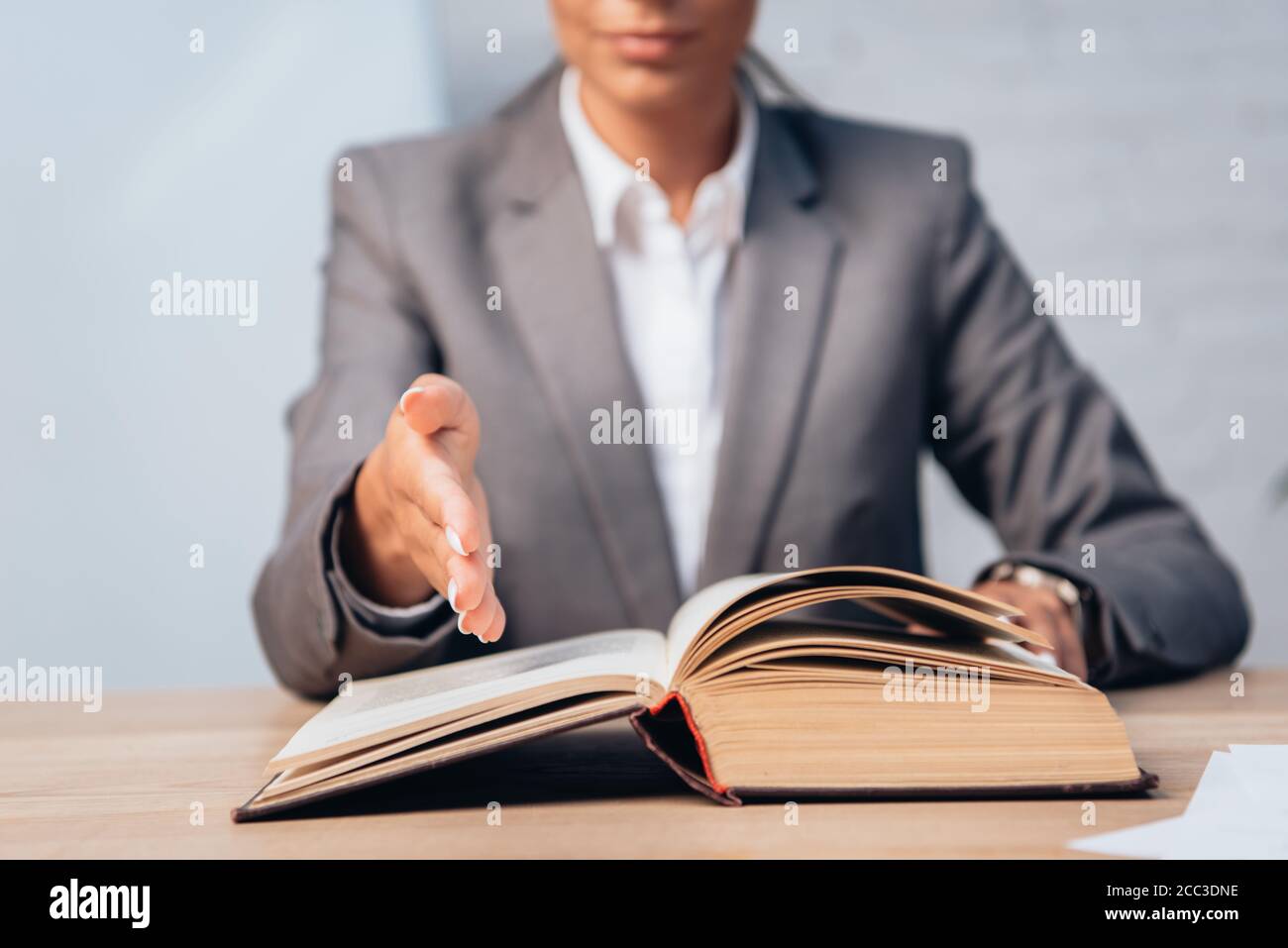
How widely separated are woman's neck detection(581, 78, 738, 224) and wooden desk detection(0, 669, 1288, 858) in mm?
749

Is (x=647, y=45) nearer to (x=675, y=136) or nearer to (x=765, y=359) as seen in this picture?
(x=675, y=136)

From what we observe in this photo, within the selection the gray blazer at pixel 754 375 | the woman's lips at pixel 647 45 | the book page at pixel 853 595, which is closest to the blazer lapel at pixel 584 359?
the gray blazer at pixel 754 375

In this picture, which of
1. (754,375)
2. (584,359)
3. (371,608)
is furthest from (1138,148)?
(371,608)

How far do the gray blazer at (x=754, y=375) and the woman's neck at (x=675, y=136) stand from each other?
0.18ft

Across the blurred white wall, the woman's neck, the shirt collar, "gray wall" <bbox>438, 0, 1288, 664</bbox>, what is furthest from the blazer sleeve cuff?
"gray wall" <bbox>438, 0, 1288, 664</bbox>

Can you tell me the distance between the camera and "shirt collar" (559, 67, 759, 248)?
1.26m

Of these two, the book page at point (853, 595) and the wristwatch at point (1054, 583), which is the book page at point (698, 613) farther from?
the wristwatch at point (1054, 583)

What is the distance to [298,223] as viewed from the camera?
7.39 feet

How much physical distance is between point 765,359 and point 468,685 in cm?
66

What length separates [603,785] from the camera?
60 centimetres

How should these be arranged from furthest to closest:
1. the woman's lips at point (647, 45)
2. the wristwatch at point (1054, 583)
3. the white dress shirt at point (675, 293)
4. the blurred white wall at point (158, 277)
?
the blurred white wall at point (158, 277), the white dress shirt at point (675, 293), the woman's lips at point (647, 45), the wristwatch at point (1054, 583)

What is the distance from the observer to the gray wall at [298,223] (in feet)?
6.41

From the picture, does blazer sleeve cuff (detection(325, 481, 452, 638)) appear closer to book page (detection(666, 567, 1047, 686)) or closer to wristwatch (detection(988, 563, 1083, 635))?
book page (detection(666, 567, 1047, 686))
